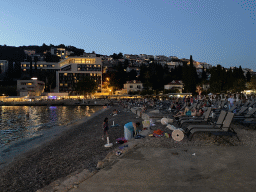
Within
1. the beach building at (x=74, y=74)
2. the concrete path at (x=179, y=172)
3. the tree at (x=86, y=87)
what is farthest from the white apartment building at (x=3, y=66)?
the concrete path at (x=179, y=172)

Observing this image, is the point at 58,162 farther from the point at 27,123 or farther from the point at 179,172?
the point at 27,123

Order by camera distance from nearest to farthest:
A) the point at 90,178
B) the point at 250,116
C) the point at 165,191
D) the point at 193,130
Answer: the point at 165,191 → the point at 90,178 → the point at 193,130 → the point at 250,116

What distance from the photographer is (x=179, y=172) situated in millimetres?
4664

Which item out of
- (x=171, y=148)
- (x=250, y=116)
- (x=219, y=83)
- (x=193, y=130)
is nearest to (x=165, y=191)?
(x=171, y=148)

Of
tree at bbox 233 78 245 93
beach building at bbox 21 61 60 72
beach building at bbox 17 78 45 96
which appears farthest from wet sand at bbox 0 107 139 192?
beach building at bbox 21 61 60 72

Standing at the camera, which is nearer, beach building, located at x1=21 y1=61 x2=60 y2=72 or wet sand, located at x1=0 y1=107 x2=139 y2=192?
wet sand, located at x1=0 y1=107 x2=139 y2=192

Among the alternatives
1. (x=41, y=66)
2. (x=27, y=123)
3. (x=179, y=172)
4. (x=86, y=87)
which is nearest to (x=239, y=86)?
(x=86, y=87)

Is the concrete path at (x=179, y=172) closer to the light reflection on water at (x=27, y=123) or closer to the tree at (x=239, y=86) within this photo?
the light reflection on water at (x=27, y=123)

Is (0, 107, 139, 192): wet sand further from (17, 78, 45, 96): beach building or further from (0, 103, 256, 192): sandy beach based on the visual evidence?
(17, 78, 45, 96): beach building

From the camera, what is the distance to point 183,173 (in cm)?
461

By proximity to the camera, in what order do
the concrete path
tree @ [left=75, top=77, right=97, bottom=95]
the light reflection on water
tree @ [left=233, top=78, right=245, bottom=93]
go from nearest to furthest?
1. the concrete path
2. the light reflection on water
3. tree @ [left=233, top=78, right=245, bottom=93]
4. tree @ [left=75, top=77, right=97, bottom=95]

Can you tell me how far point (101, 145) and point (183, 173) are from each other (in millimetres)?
5080

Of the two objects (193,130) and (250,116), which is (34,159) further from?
(250,116)

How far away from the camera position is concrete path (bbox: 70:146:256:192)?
13.0 feet
